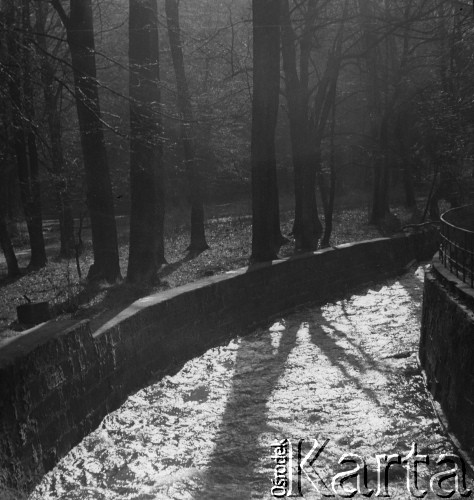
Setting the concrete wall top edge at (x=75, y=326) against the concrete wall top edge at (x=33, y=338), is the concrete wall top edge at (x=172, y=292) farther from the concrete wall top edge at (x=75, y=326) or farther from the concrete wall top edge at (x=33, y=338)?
the concrete wall top edge at (x=33, y=338)

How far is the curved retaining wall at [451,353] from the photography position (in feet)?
28.5

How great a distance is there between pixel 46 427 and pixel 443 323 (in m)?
4.79

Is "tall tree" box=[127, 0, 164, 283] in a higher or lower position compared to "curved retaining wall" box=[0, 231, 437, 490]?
higher

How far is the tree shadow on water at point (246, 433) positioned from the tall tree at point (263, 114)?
5850 millimetres

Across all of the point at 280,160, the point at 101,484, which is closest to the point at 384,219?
the point at 280,160

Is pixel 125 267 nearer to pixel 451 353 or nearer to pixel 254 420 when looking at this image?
pixel 254 420

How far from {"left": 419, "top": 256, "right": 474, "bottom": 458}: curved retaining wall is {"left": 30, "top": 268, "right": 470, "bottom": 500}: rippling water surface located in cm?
21

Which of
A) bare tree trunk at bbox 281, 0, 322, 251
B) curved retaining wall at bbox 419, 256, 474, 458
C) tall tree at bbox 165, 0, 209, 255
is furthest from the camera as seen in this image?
tall tree at bbox 165, 0, 209, 255

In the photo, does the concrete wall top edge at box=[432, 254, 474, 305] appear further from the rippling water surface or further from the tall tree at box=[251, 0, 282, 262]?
the tall tree at box=[251, 0, 282, 262]

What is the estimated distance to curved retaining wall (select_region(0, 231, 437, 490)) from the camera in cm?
748

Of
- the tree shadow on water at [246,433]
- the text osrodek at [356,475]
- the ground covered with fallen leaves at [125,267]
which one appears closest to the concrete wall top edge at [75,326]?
the ground covered with fallen leaves at [125,267]

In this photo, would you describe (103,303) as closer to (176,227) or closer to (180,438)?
(180,438)

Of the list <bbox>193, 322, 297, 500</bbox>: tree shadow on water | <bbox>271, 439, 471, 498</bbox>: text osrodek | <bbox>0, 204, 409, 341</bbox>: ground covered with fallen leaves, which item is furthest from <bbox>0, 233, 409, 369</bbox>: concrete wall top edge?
<bbox>271, 439, 471, 498</bbox>: text osrodek

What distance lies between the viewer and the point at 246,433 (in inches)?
373
